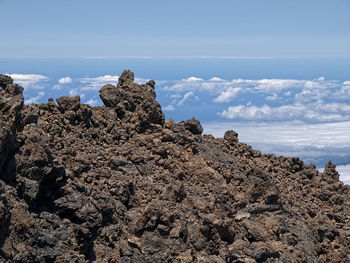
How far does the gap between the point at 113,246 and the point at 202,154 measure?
10.8m

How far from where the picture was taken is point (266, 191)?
92.2 ft

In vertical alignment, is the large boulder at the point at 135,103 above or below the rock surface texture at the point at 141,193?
above

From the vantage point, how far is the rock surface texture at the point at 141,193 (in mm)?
18906

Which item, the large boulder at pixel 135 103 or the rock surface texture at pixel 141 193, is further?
the large boulder at pixel 135 103

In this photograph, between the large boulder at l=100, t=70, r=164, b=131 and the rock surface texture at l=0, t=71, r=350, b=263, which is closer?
the rock surface texture at l=0, t=71, r=350, b=263

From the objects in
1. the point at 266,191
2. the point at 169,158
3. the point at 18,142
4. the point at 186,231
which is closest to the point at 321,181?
the point at 266,191

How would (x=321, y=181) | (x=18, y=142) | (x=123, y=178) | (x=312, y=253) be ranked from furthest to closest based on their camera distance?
(x=321, y=181) < (x=312, y=253) < (x=123, y=178) < (x=18, y=142)

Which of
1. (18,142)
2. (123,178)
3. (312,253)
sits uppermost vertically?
(18,142)

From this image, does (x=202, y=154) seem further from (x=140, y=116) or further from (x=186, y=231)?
(x=186, y=231)

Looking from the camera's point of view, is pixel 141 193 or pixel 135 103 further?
pixel 135 103

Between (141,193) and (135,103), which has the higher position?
(135,103)

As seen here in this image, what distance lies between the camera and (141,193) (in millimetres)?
23719

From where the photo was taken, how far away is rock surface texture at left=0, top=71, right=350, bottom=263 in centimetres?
1891

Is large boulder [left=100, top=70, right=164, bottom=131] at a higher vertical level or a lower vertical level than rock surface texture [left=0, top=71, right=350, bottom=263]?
higher
